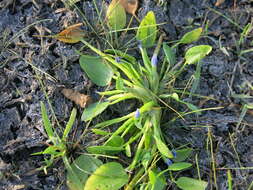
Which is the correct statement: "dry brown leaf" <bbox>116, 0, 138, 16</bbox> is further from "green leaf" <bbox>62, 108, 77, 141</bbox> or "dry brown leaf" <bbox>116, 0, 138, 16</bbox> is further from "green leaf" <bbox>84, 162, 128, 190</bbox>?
"green leaf" <bbox>84, 162, 128, 190</bbox>

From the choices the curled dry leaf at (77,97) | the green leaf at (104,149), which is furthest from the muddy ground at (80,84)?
the green leaf at (104,149)

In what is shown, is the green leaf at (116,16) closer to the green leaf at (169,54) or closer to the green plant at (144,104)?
the green plant at (144,104)

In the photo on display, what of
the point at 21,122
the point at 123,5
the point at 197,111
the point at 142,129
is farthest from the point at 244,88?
the point at 21,122

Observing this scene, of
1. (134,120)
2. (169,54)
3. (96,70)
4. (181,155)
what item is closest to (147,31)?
(169,54)

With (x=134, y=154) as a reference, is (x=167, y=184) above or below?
below

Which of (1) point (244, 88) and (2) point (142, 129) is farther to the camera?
(1) point (244, 88)

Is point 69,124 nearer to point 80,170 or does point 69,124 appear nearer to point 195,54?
point 80,170

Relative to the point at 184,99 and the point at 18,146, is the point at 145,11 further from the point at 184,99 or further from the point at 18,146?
the point at 18,146
